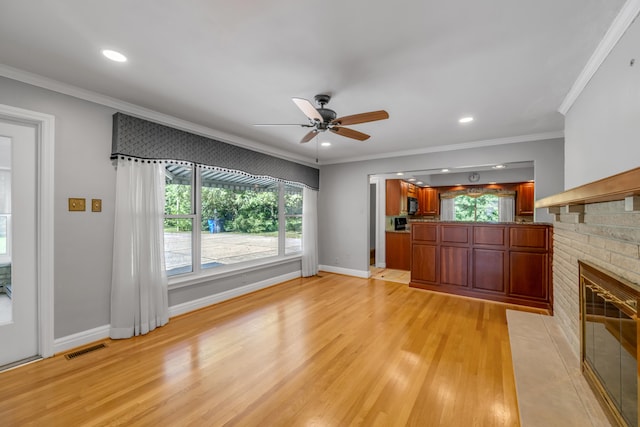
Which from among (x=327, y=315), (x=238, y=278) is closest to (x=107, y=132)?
(x=238, y=278)

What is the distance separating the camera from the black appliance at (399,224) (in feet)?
22.4

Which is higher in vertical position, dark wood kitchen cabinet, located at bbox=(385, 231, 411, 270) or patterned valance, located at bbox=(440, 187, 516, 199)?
patterned valance, located at bbox=(440, 187, 516, 199)

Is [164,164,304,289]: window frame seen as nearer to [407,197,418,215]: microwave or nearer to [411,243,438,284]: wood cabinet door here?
[411,243,438,284]: wood cabinet door

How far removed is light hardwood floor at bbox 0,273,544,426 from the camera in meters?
1.79

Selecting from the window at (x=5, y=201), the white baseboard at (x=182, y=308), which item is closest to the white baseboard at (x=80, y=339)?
the white baseboard at (x=182, y=308)

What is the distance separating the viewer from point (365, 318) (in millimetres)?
3455

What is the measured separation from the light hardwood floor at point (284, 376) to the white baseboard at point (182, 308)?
0.14 meters

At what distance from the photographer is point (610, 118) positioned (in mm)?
1896

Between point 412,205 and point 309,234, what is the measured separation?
3577 millimetres

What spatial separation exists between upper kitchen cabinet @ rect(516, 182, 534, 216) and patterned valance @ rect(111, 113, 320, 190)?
658cm

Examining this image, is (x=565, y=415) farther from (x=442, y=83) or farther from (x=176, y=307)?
(x=176, y=307)

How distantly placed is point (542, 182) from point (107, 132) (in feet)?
18.5

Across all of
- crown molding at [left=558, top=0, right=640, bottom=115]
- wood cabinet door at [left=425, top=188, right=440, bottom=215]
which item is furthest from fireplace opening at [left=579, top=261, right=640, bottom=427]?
wood cabinet door at [left=425, top=188, right=440, bottom=215]

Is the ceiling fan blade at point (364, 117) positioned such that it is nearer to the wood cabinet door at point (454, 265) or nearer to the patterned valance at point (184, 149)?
the patterned valance at point (184, 149)
